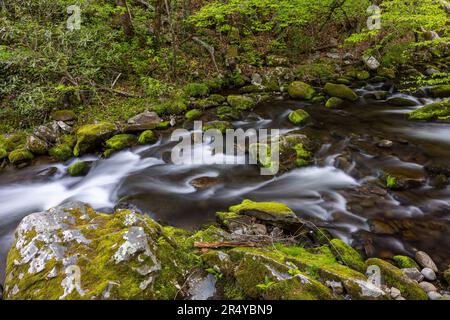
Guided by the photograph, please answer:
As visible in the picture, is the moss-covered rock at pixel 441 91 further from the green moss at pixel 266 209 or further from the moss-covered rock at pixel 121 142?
the moss-covered rock at pixel 121 142

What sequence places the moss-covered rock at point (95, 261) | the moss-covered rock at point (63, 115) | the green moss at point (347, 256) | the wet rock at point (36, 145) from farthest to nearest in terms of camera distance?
the moss-covered rock at point (63, 115) < the wet rock at point (36, 145) < the green moss at point (347, 256) < the moss-covered rock at point (95, 261)

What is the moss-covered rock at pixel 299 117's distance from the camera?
28.8ft

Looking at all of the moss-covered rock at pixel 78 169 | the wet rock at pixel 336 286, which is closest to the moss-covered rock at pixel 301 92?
the moss-covered rock at pixel 78 169

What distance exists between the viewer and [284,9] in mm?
11375

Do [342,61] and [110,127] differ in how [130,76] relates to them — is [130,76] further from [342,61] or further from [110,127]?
[342,61]

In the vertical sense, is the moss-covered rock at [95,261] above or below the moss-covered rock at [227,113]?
below

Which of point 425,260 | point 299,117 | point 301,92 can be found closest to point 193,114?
point 299,117

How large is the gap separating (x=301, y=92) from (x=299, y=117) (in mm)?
2046

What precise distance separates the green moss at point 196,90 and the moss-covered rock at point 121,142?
290cm

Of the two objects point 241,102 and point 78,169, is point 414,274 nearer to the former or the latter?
point 78,169

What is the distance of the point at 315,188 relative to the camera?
19.6 feet

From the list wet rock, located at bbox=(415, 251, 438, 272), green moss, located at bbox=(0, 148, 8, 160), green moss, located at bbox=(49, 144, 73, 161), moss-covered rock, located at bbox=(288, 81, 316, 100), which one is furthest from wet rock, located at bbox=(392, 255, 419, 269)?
green moss, located at bbox=(0, 148, 8, 160)

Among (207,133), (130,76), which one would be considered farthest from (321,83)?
(130,76)

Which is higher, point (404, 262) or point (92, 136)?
point (92, 136)
